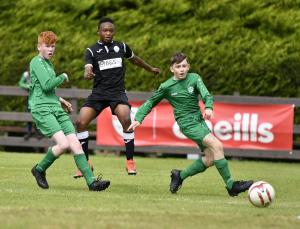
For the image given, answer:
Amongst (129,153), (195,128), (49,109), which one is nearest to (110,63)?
(129,153)

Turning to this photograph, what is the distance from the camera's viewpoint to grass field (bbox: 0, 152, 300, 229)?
805 centimetres

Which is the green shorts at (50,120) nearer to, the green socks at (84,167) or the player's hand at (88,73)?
the green socks at (84,167)

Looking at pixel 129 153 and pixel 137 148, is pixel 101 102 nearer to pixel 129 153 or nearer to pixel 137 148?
pixel 129 153

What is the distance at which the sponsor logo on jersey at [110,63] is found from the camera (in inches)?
507

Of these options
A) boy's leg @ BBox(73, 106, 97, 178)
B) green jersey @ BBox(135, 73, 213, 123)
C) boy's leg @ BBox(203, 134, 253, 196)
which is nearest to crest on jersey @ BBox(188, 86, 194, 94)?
green jersey @ BBox(135, 73, 213, 123)

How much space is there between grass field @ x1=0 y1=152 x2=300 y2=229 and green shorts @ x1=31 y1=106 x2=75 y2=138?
0.70 m

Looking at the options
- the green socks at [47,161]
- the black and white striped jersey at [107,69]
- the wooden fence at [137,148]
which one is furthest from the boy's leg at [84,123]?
the wooden fence at [137,148]

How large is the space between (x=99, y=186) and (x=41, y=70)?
1.49 metres

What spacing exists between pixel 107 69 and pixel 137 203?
12.0 feet

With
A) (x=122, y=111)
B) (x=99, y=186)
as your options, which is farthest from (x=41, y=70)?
(x=122, y=111)

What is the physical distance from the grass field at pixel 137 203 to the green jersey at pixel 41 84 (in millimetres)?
1025

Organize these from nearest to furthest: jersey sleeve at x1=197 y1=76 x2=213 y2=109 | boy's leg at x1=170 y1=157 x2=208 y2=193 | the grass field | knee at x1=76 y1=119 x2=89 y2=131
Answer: the grass field < jersey sleeve at x1=197 y1=76 x2=213 y2=109 < boy's leg at x1=170 y1=157 x2=208 y2=193 < knee at x1=76 y1=119 x2=89 y2=131

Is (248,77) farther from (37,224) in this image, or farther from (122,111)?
(37,224)

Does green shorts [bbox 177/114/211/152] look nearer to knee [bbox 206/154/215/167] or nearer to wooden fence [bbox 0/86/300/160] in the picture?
knee [bbox 206/154/215/167]
